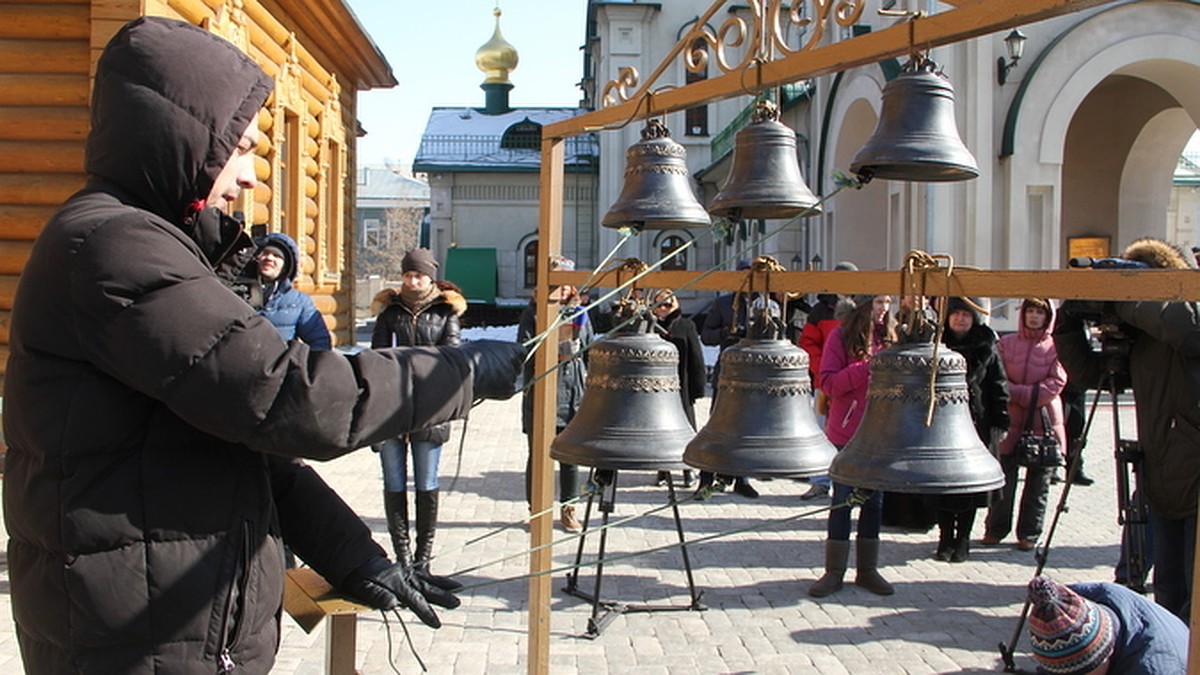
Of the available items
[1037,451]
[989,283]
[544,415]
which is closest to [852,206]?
[1037,451]

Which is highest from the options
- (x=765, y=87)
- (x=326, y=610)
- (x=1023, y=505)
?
(x=765, y=87)

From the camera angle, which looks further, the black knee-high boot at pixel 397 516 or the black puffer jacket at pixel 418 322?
the black puffer jacket at pixel 418 322

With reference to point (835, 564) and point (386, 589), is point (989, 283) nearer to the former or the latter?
point (386, 589)

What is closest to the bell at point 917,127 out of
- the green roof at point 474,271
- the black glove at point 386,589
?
the black glove at point 386,589

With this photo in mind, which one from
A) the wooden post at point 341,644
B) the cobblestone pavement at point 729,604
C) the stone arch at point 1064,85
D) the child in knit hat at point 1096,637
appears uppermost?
the stone arch at point 1064,85

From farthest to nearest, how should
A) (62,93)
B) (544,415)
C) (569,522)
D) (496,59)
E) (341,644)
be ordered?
(496,59) → (62,93) → (569,522) → (544,415) → (341,644)

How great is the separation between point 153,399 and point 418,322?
15.0ft

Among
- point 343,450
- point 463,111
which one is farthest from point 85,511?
point 463,111

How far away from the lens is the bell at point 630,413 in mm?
3293

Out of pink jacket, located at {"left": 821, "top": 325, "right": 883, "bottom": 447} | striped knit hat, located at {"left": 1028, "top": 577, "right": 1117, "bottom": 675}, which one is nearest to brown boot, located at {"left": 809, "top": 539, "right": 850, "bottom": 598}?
pink jacket, located at {"left": 821, "top": 325, "right": 883, "bottom": 447}

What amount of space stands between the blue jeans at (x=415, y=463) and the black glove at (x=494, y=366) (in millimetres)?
4078

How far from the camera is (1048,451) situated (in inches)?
268

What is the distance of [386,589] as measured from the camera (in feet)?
7.82

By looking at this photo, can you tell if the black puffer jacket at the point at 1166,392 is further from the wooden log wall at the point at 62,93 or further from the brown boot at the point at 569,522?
the wooden log wall at the point at 62,93
